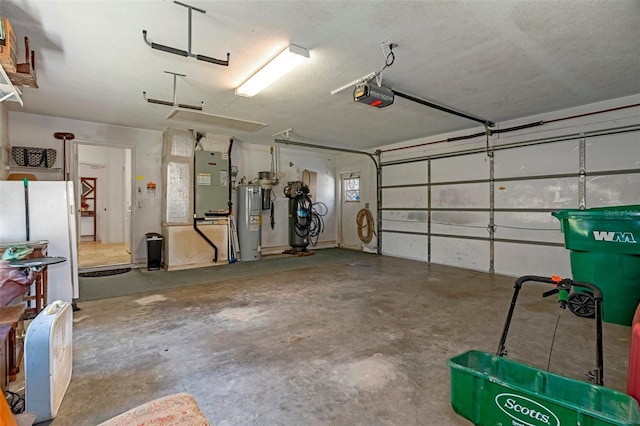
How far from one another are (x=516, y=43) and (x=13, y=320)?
13.6ft

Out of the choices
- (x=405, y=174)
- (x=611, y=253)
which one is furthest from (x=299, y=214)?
(x=611, y=253)

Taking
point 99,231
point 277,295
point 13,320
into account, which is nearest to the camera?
point 13,320

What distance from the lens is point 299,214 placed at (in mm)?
7625

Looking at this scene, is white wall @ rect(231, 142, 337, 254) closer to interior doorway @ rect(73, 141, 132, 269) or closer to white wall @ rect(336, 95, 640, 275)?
white wall @ rect(336, 95, 640, 275)

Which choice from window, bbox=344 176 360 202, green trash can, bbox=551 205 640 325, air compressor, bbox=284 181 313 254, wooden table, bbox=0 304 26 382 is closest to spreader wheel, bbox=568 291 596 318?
green trash can, bbox=551 205 640 325

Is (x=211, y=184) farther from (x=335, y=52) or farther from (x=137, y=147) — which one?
(x=335, y=52)

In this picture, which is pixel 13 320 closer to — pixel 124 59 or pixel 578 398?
pixel 124 59

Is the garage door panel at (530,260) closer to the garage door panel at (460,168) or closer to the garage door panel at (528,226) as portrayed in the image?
the garage door panel at (528,226)

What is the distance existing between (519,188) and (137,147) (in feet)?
23.3

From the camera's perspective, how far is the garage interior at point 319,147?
212cm

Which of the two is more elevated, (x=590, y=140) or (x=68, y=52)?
(x=68, y=52)

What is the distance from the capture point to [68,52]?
2.90 meters

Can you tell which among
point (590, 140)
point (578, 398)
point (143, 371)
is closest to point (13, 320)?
point (143, 371)

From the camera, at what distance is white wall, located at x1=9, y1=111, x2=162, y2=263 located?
5.18 metres
